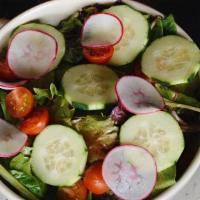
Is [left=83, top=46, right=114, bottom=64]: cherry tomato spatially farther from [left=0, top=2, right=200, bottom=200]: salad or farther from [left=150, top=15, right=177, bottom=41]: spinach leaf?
[left=150, top=15, right=177, bottom=41]: spinach leaf

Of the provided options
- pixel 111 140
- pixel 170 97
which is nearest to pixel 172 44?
pixel 170 97

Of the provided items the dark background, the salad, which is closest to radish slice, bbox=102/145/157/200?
the salad

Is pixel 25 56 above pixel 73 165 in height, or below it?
above

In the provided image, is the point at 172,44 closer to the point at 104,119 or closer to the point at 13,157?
the point at 104,119

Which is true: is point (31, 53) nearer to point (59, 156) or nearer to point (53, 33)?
point (53, 33)

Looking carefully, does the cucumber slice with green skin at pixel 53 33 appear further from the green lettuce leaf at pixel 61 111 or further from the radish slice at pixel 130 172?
the radish slice at pixel 130 172
